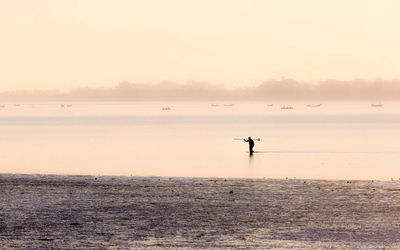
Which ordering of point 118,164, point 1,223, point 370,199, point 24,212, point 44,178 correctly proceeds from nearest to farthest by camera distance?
point 1,223, point 24,212, point 370,199, point 44,178, point 118,164

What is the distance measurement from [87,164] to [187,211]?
4571 centimetres

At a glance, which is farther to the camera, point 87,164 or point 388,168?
point 87,164

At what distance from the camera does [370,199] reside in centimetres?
3500

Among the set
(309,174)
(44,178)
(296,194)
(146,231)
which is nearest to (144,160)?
(309,174)

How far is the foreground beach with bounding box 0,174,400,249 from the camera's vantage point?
24.1m

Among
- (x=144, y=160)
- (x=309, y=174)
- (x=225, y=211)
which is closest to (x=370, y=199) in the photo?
(x=225, y=211)

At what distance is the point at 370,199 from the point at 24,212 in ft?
49.2

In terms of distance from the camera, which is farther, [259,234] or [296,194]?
[296,194]

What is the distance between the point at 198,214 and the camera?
30.1 m

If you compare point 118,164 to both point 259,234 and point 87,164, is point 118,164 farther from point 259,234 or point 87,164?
point 259,234

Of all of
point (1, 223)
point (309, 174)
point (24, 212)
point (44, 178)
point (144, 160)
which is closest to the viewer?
point (1, 223)

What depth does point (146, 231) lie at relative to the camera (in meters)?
25.9

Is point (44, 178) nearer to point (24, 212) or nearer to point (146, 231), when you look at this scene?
point (24, 212)

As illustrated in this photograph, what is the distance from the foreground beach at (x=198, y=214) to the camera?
79.0 feet
